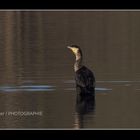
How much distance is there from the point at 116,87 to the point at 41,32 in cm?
932

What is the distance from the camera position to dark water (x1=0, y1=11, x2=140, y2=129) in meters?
12.8

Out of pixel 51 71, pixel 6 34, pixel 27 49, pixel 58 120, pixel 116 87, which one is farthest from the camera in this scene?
pixel 6 34

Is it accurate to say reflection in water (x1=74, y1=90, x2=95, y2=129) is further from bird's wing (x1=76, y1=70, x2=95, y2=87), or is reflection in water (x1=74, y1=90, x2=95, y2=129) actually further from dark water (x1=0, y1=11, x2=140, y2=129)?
bird's wing (x1=76, y1=70, x2=95, y2=87)

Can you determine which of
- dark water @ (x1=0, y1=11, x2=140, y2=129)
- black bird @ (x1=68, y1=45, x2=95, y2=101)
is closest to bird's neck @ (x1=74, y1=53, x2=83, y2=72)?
black bird @ (x1=68, y1=45, x2=95, y2=101)

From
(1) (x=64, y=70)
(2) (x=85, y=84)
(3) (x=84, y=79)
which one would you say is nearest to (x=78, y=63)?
(3) (x=84, y=79)

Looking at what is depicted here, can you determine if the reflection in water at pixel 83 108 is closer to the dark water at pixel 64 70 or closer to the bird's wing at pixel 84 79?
the dark water at pixel 64 70

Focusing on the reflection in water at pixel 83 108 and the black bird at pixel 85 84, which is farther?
the black bird at pixel 85 84

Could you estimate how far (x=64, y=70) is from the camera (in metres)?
16.6

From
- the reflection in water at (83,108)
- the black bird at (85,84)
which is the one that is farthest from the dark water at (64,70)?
the black bird at (85,84)

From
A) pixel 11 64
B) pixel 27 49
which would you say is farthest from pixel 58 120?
pixel 27 49

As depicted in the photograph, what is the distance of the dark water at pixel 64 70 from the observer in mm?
12844

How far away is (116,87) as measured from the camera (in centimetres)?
1463

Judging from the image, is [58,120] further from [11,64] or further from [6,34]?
[6,34]

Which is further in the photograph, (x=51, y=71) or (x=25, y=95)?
(x=51, y=71)
